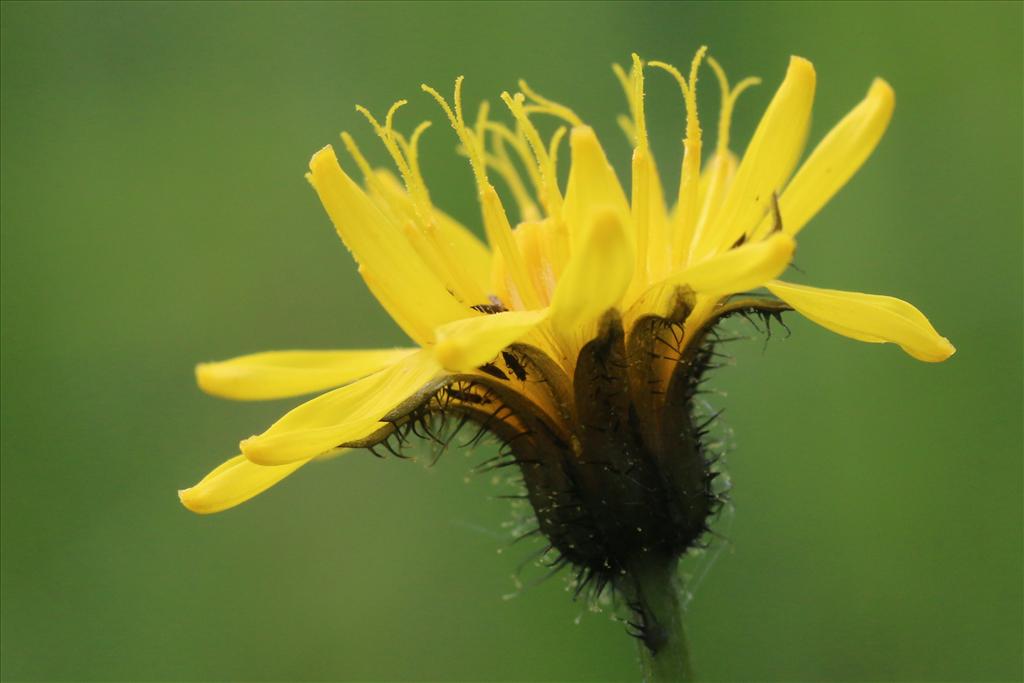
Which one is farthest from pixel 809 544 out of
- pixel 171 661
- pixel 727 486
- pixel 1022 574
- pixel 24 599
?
pixel 24 599

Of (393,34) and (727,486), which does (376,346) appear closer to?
(393,34)

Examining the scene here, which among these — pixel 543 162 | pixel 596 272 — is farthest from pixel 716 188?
pixel 596 272

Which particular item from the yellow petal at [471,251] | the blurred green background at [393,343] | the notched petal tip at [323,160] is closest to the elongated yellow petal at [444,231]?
the yellow petal at [471,251]

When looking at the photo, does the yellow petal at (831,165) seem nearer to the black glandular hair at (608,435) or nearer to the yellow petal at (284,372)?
the black glandular hair at (608,435)

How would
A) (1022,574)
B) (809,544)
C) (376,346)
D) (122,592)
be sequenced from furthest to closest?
(376,346), (122,592), (809,544), (1022,574)

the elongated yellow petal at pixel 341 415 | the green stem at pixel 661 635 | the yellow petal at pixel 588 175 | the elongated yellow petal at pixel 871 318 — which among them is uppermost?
the yellow petal at pixel 588 175

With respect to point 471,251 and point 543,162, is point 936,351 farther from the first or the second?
point 471,251
